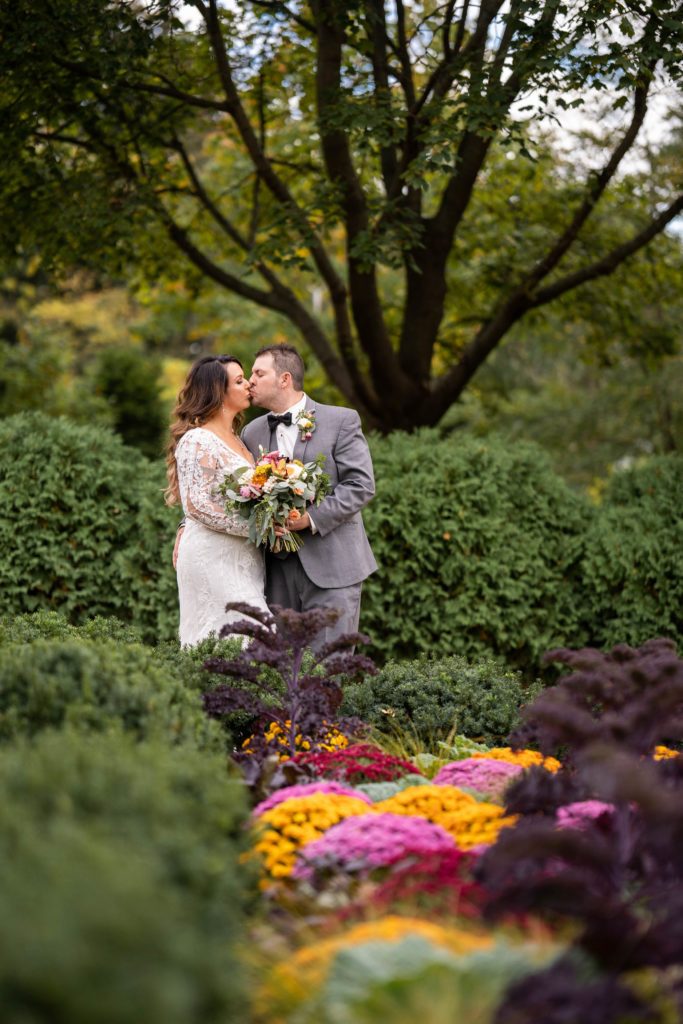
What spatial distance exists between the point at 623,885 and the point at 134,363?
14.1m

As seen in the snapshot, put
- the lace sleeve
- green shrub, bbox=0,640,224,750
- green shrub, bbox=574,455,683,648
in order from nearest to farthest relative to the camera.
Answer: green shrub, bbox=0,640,224,750 → the lace sleeve → green shrub, bbox=574,455,683,648

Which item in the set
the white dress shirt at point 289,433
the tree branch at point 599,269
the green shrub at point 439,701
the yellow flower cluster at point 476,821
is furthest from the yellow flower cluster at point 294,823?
the tree branch at point 599,269

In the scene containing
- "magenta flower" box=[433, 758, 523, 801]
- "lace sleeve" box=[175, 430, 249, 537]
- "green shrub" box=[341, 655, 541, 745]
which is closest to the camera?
"magenta flower" box=[433, 758, 523, 801]

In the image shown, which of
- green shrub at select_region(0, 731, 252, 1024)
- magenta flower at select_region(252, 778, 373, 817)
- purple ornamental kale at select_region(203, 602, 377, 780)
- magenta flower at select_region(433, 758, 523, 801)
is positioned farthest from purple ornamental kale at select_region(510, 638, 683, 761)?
green shrub at select_region(0, 731, 252, 1024)

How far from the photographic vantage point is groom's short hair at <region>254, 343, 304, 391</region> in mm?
5027

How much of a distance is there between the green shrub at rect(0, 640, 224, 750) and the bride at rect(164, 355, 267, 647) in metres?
1.68

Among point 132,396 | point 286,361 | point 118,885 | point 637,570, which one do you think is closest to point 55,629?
point 286,361

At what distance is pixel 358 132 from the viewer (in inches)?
254

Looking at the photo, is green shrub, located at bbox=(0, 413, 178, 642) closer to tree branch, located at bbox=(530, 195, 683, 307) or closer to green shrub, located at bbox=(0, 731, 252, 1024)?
tree branch, located at bbox=(530, 195, 683, 307)

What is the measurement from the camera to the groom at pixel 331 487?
193 inches

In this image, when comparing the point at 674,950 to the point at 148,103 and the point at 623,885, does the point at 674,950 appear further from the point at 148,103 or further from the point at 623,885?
the point at 148,103

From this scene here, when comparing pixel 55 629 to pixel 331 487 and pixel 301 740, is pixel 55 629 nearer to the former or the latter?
pixel 331 487

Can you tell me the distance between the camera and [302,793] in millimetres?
2930

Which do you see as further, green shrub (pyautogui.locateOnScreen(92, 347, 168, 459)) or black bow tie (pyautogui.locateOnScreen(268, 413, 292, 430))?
green shrub (pyautogui.locateOnScreen(92, 347, 168, 459))
